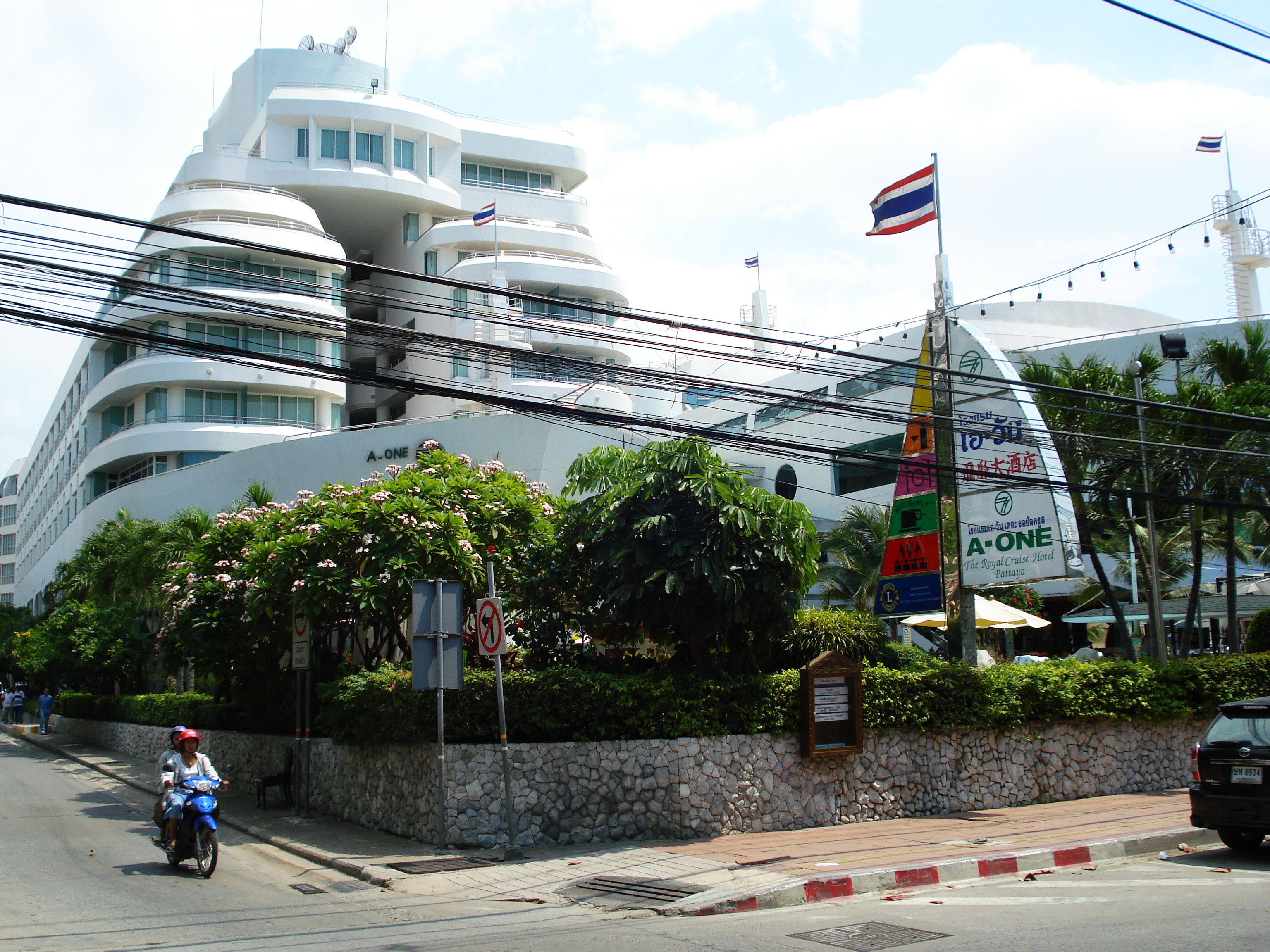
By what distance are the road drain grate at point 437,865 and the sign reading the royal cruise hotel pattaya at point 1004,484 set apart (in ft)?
27.4

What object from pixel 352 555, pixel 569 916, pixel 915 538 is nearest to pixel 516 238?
pixel 352 555

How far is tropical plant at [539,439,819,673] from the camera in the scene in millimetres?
12898

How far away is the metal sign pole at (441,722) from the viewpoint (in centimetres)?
1170

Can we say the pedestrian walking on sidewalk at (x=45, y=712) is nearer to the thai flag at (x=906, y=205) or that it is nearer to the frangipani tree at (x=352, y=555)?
the frangipani tree at (x=352, y=555)

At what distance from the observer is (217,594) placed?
1850 centimetres

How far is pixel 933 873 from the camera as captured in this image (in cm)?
1034

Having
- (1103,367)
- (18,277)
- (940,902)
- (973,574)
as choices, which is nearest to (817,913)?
(940,902)

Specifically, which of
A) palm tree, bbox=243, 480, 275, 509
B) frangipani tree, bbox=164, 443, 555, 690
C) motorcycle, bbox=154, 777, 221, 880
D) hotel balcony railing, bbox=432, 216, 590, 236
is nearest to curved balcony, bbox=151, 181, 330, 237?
hotel balcony railing, bbox=432, 216, 590, 236

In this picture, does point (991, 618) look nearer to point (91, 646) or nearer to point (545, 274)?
point (91, 646)

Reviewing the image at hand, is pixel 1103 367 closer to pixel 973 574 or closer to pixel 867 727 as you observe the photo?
pixel 973 574

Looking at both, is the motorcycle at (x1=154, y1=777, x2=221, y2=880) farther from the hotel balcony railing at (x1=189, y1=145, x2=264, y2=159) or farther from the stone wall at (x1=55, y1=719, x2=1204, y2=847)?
the hotel balcony railing at (x1=189, y1=145, x2=264, y2=159)

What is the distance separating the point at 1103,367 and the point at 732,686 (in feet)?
38.9

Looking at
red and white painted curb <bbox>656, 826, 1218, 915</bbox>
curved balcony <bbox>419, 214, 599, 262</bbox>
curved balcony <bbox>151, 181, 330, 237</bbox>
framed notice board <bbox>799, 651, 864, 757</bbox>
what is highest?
curved balcony <bbox>419, 214, 599, 262</bbox>

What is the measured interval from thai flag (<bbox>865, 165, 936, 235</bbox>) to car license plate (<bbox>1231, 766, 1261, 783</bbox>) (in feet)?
31.1
